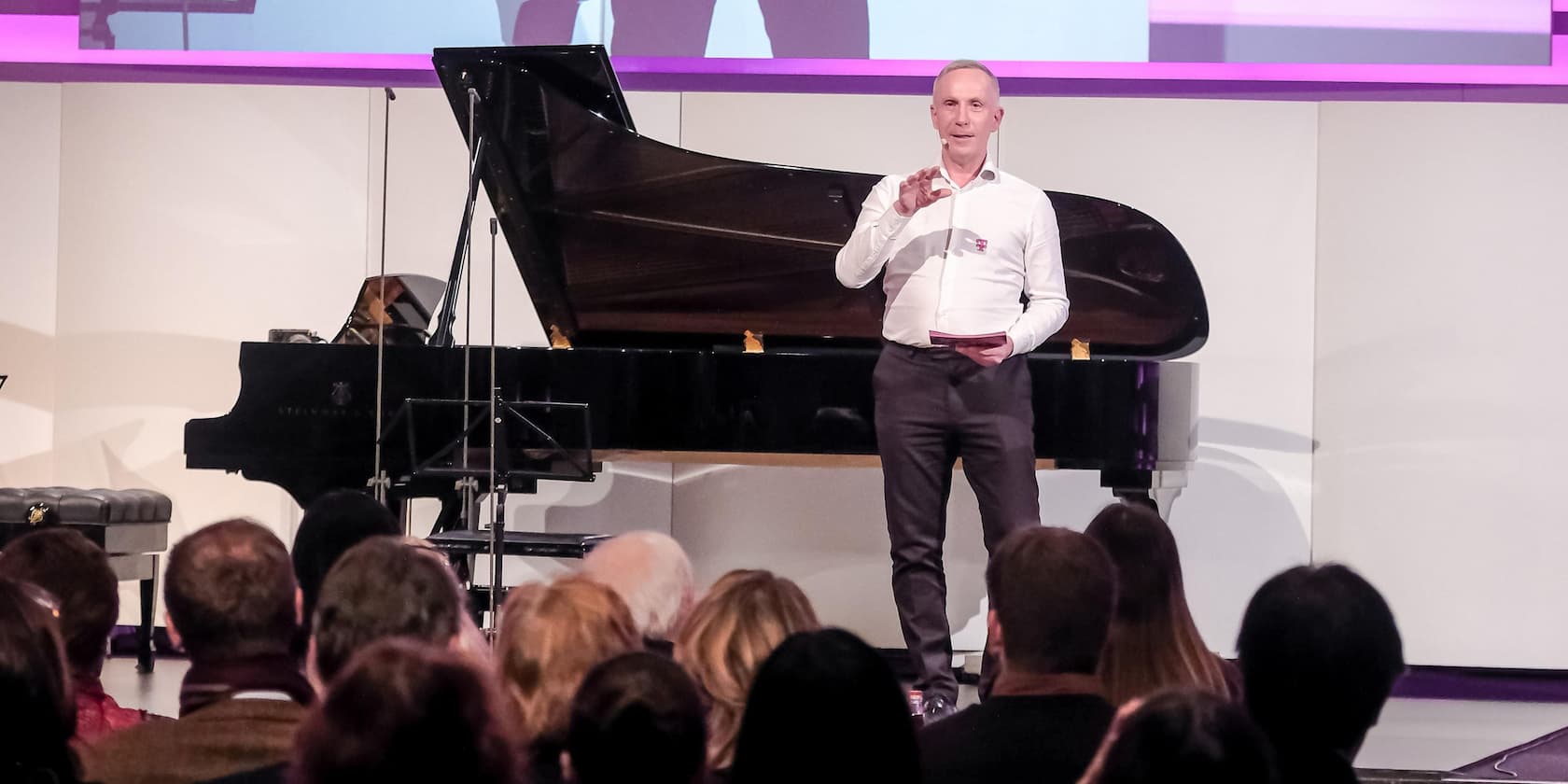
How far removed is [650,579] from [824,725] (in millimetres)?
1298

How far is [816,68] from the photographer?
21.3 ft

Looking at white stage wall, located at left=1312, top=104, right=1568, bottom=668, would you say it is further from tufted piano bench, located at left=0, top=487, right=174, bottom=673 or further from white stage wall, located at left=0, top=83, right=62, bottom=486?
white stage wall, located at left=0, top=83, right=62, bottom=486

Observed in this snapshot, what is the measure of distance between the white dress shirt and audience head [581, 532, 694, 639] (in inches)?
51.9

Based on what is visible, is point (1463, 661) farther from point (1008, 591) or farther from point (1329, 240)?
point (1008, 591)

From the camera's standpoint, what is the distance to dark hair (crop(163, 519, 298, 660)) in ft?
6.66

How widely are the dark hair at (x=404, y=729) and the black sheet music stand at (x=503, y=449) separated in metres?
3.17

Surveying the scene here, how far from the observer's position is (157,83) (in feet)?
21.4

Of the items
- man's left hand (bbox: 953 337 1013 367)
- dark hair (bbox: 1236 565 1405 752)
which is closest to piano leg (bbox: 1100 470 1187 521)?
man's left hand (bbox: 953 337 1013 367)

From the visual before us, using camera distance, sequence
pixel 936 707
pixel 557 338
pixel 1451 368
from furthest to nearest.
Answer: pixel 1451 368, pixel 557 338, pixel 936 707

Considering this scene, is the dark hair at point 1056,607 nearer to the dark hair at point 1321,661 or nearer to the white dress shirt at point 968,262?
the dark hair at point 1321,661

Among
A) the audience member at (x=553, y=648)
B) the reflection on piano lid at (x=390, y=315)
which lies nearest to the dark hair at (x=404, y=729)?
the audience member at (x=553, y=648)

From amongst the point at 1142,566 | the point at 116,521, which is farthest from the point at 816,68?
the point at 1142,566

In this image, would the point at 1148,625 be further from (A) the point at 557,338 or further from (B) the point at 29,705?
(A) the point at 557,338

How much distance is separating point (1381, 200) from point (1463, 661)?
1.92 metres
